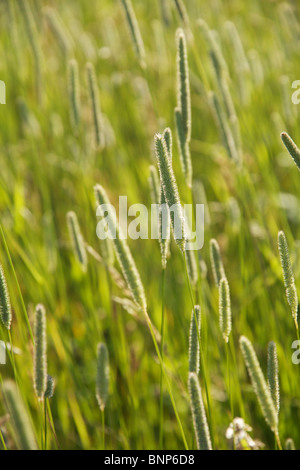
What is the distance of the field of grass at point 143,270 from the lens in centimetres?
78

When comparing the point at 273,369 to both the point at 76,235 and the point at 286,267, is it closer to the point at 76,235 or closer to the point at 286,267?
the point at 286,267

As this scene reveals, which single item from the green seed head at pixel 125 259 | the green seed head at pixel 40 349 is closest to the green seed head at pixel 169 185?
the green seed head at pixel 125 259

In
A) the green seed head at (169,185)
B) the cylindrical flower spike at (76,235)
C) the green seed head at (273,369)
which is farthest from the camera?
the cylindrical flower spike at (76,235)

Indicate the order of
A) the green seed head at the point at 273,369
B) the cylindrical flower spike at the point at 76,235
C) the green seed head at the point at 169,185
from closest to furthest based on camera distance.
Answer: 1. the green seed head at the point at 169,185
2. the green seed head at the point at 273,369
3. the cylindrical flower spike at the point at 76,235

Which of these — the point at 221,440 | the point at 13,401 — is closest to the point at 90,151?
the point at 221,440

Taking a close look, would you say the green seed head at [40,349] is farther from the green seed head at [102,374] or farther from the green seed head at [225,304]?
the green seed head at [225,304]

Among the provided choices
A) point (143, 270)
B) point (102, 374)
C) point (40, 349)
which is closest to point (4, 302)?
point (40, 349)

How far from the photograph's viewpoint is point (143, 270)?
1.14 m

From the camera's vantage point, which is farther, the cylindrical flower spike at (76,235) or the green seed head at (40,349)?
the cylindrical flower spike at (76,235)

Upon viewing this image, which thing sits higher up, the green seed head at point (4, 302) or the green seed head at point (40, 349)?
the green seed head at point (4, 302)

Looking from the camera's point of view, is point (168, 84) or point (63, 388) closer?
point (63, 388)
